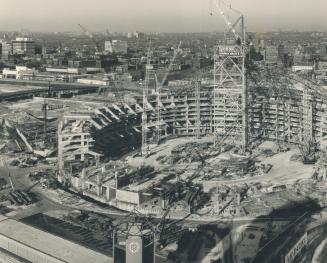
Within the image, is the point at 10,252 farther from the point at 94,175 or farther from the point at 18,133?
the point at 18,133

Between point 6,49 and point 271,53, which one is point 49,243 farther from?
point 6,49

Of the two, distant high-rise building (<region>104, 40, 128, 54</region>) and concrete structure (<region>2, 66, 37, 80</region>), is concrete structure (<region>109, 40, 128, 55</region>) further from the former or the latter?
concrete structure (<region>2, 66, 37, 80</region>)

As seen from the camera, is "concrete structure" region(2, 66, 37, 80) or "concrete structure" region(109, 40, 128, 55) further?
"concrete structure" region(109, 40, 128, 55)

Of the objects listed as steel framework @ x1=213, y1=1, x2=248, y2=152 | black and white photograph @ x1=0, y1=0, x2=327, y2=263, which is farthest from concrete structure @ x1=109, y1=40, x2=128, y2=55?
steel framework @ x1=213, y1=1, x2=248, y2=152

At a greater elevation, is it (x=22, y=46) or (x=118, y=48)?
(x=22, y=46)

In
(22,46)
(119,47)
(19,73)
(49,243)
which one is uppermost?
(22,46)

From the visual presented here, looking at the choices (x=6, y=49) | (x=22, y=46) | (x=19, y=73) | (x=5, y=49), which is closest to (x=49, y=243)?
(x=19, y=73)

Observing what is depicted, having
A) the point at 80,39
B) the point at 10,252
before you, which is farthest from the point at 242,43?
the point at 80,39

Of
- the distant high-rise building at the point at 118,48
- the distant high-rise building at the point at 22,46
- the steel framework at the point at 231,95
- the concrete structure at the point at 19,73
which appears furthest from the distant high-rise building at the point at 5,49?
the steel framework at the point at 231,95
